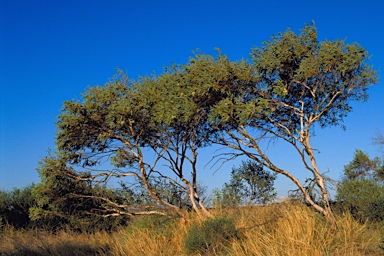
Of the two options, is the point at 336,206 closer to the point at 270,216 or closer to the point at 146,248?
the point at 270,216

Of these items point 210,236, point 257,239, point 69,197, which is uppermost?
point 69,197

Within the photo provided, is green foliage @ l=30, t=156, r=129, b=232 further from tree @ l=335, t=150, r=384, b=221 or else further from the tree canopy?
tree @ l=335, t=150, r=384, b=221

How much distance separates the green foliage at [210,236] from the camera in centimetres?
1057

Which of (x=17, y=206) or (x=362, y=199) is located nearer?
(x=362, y=199)

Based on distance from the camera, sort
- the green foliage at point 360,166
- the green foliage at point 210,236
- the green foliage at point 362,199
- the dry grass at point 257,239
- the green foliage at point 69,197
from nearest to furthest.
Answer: the dry grass at point 257,239 < the green foliage at point 210,236 < the green foliage at point 362,199 < the green foliage at point 69,197 < the green foliage at point 360,166

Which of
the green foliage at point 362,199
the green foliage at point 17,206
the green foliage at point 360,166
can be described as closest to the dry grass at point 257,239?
the green foliage at point 362,199

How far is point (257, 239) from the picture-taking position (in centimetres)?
964

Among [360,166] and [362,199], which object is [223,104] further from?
[360,166]

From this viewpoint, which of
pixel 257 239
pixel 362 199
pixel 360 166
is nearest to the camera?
pixel 257 239

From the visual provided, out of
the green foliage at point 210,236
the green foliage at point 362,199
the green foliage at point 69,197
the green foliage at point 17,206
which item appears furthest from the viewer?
the green foliage at point 17,206

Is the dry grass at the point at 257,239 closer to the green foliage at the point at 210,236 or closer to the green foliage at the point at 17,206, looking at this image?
the green foliage at the point at 210,236

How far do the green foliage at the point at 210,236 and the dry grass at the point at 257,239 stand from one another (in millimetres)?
229

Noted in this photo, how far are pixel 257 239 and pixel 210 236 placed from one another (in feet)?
5.11

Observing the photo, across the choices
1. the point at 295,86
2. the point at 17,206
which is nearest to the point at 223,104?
the point at 295,86
